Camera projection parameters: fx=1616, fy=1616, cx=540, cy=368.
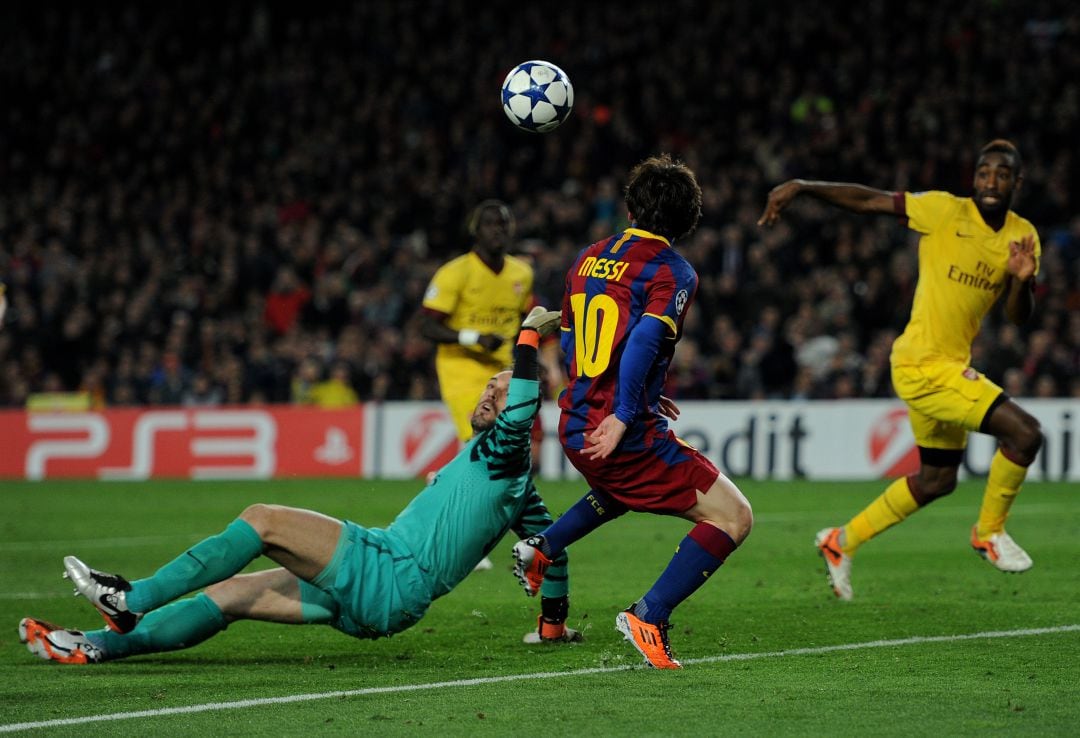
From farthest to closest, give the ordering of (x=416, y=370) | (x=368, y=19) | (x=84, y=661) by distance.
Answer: (x=368, y=19), (x=416, y=370), (x=84, y=661)

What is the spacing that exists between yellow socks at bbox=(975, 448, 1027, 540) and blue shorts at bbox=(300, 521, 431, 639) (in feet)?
11.9

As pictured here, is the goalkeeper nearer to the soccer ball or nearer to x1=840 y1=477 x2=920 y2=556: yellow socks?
x1=840 y1=477 x2=920 y2=556: yellow socks

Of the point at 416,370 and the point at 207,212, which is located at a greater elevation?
the point at 207,212

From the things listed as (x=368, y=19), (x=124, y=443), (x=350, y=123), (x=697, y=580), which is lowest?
(x=124, y=443)

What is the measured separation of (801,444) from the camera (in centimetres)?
1897

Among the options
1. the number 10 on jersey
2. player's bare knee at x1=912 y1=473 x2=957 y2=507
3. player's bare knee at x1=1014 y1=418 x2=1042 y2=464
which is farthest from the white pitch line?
player's bare knee at x1=912 y1=473 x2=957 y2=507

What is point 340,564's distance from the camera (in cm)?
630

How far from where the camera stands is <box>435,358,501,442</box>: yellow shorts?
37.9 ft

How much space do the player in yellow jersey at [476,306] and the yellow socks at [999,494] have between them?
379 cm

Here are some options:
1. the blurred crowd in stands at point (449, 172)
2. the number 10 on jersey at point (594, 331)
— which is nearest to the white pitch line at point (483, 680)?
the number 10 on jersey at point (594, 331)

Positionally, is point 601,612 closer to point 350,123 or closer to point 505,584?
point 505,584

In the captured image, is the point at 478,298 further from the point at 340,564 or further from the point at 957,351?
the point at 340,564

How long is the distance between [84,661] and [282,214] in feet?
63.1

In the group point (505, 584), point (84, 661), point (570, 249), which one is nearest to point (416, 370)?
point (570, 249)
